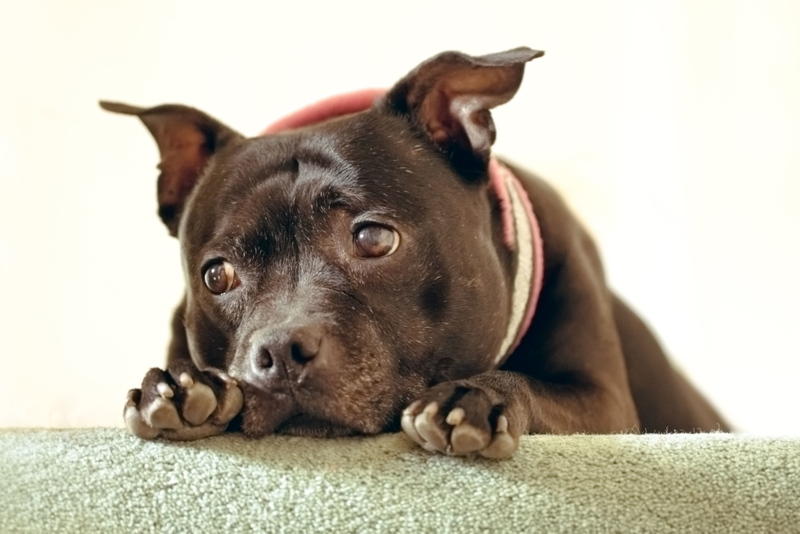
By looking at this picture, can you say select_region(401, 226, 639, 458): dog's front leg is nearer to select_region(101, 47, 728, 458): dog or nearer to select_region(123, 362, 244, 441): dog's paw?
select_region(101, 47, 728, 458): dog

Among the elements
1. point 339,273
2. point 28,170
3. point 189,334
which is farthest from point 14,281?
point 339,273

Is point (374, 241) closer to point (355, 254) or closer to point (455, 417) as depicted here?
point (355, 254)

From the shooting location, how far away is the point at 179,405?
1385 millimetres

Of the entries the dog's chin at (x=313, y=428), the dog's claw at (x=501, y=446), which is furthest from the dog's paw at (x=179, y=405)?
the dog's claw at (x=501, y=446)

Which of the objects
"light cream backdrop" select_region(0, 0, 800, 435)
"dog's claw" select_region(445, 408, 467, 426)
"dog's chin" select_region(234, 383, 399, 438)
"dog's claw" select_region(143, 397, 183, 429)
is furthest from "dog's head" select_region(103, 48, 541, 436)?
"light cream backdrop" select_region(0, 0, 800, 435)

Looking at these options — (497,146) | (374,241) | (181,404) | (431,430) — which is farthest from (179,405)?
(497,146)

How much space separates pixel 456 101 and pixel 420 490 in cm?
110

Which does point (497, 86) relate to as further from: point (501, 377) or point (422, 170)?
point (501, 377)

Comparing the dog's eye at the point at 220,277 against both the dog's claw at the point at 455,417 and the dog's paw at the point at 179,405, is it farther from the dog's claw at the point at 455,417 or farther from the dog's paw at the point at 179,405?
the dog's claw at the point at 455,417

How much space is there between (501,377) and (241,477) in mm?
638

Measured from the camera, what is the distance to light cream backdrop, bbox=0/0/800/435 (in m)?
2.93

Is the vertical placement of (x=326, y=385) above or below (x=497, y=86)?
below

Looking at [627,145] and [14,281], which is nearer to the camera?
[14,281]

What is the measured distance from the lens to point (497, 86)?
191 centimetres
